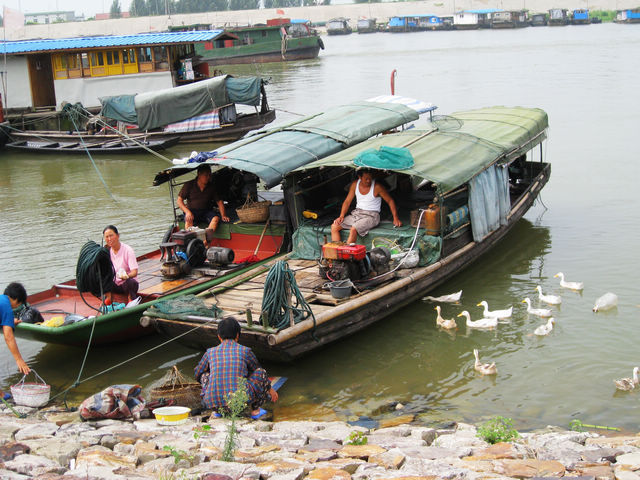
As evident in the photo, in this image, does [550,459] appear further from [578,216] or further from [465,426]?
[578,216]

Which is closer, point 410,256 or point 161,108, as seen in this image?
point 410,256

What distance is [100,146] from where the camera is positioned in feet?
76.7

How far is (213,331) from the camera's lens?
7.84 m

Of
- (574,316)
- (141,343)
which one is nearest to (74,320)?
(141,343)

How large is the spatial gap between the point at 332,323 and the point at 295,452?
7.90 ft

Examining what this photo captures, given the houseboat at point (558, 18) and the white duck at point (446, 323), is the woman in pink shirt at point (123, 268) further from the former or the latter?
the houseboat at point (558, 18)

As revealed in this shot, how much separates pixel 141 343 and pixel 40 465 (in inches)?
152

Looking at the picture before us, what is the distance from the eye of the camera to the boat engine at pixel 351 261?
8867mm

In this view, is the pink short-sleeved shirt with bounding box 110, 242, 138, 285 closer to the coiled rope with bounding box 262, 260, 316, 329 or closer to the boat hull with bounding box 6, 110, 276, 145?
the coiled rope with bounding box 262, 260, 316, 329

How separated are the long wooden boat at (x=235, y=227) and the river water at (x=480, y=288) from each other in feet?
2.10

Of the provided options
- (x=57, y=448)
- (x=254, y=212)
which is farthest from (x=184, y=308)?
(x=254, y=212)

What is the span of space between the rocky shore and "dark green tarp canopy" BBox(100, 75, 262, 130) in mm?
17194

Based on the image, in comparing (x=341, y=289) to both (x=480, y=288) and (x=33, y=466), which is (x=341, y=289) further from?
(x=33, y=466)

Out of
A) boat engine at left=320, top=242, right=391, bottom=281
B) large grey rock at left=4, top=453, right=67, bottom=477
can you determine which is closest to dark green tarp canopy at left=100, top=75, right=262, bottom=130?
boat engine at left=320, top=242, right=391, bottom=281
